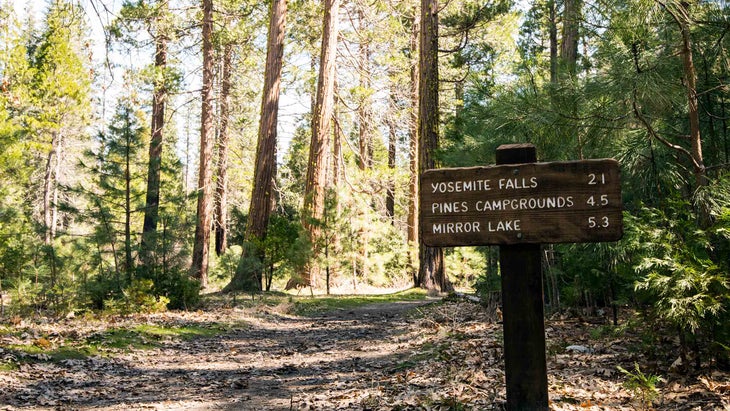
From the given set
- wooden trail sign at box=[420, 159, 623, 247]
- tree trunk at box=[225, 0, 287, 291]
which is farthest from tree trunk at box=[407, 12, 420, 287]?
wooden trail sign at box=[420, 159, 623, 247]

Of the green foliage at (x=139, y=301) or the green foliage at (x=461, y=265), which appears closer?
the green foliage at (x=139, y=301)

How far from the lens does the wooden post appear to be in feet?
13.1

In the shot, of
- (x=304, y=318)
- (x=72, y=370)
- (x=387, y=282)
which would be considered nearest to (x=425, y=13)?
(x=304, y=318)

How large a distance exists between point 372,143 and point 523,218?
22.8 meters

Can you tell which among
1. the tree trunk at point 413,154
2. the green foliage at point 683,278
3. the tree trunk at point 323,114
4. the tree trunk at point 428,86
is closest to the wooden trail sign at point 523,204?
the green foliage at point 683,278

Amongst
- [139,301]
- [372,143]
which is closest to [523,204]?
[139,301]

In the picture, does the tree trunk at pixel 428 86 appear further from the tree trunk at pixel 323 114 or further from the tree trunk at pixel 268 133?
the tree trunk at pixel 268 133

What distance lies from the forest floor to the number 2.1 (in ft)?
5.39

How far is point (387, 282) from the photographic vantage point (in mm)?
23641

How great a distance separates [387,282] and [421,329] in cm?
1405

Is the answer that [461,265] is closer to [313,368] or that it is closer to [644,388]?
[313,368]

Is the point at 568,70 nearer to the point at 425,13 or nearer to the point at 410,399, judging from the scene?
the point at 410,399

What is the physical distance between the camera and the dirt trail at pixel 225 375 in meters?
5.54

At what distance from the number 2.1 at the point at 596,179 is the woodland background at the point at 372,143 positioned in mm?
1078
